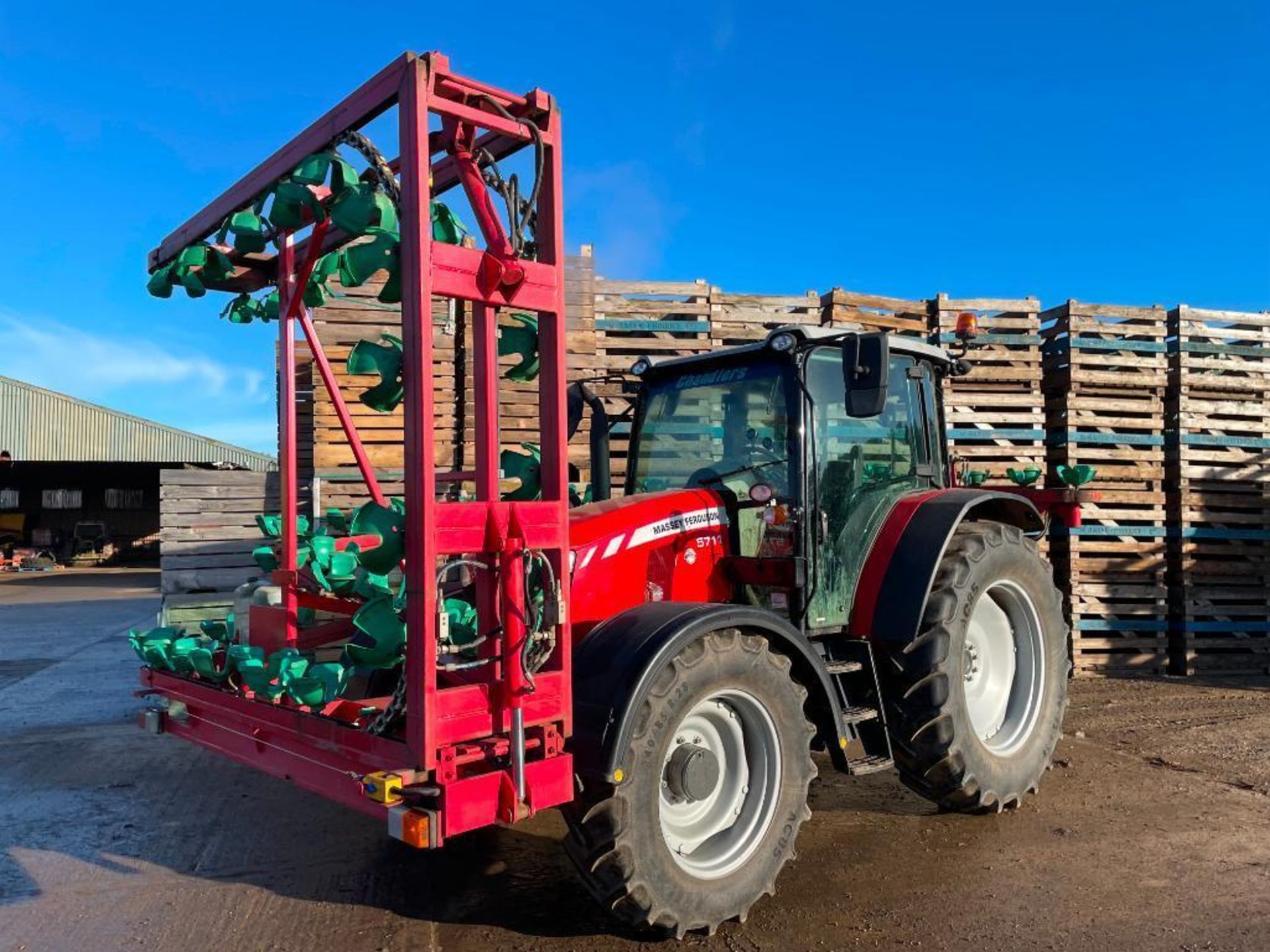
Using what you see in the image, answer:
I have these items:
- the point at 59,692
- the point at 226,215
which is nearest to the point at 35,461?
the point at 59,692

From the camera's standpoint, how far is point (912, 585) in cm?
436

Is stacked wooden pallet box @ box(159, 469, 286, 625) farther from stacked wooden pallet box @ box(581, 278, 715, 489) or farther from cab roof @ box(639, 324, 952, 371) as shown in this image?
cab roof @ box(639, 324, 952, 371)

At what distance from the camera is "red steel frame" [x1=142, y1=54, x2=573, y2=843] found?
2801 millimetres

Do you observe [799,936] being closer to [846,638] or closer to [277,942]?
[846,638]

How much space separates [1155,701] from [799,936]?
5.17 metres

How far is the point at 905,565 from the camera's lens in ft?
14.6

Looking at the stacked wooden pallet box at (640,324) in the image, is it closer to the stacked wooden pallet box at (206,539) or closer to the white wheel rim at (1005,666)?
the stacked wooden pallet box at (206,539)

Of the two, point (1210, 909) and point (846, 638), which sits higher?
point (846, 638)

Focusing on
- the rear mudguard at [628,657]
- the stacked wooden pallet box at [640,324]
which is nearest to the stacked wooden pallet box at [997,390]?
the stacked wooden pallet box at [640,324]

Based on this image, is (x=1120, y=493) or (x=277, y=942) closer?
(x=277, y=942)

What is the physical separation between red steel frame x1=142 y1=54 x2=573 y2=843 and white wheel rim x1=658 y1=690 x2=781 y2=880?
65 cm

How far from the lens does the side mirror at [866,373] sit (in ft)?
12.3

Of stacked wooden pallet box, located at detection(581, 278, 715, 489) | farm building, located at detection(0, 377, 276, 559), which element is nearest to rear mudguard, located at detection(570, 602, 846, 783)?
stacked wooden pallet box, located at detection(581, 278, 715, 489)

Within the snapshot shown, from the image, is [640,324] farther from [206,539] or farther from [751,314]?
[206,539]
